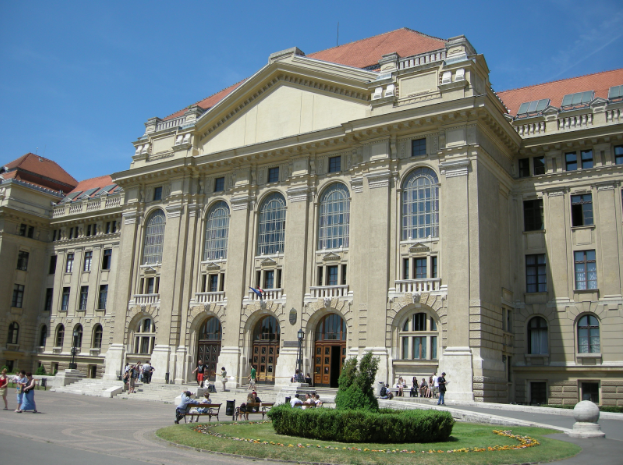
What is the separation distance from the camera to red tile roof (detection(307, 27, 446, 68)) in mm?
43938

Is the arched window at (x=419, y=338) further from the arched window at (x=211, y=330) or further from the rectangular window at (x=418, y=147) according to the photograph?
the arched window at (x=211, y=330)

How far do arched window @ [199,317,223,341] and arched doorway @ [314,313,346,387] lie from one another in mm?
8474

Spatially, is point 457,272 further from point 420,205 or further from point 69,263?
point 69,263

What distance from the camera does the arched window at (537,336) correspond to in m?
38.1

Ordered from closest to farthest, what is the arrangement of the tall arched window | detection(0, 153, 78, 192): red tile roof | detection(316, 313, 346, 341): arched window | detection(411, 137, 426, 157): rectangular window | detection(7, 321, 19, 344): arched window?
detection(411, 137, 426, 157): rectangular window, detection(316, 313, 346, 341): arched window, the tall arched window, detection(7, 321, 19, 344): arched window, detection(0, 153, 78, 192): red tile roof

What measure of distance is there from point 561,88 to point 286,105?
789 inches

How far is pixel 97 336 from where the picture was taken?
57406mm

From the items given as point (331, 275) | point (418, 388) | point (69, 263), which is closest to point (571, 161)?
point (331, 275)

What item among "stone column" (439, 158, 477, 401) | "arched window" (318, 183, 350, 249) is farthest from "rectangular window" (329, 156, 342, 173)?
"stone column" (439, 158, 477, 401)

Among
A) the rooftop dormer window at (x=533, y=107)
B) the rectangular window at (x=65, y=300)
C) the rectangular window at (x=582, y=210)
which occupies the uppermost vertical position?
the rooftop dormer window at (x=533, y=107)

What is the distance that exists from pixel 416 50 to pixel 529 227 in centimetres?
1457

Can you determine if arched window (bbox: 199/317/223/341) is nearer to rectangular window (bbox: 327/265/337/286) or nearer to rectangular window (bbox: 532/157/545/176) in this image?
rectangular window (bbox: 327/265/337/286)

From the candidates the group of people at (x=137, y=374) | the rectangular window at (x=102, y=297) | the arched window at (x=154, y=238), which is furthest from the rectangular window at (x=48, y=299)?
the group of people at (x=137, y=374)

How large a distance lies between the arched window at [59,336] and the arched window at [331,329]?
103 feet
